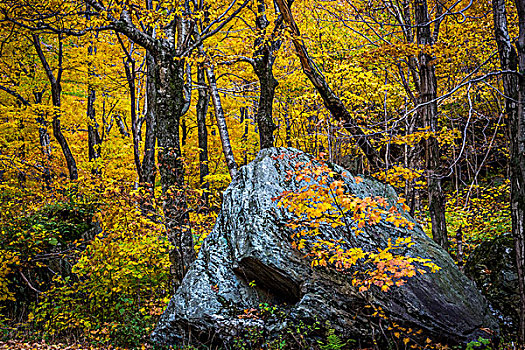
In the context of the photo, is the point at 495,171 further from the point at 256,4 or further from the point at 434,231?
the point at 256,4

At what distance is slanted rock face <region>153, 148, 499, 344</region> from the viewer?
4523mm

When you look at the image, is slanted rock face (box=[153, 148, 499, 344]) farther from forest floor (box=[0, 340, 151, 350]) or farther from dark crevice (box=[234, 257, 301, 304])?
forest floor (box=[0, 340, 151, 350])

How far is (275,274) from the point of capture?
485 cm

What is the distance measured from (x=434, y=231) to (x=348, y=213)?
7.03ft

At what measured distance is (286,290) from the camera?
4949 mm

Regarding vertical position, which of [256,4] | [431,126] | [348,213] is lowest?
[348,213]

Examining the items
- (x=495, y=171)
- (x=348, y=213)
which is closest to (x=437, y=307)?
(x=348, y=213)

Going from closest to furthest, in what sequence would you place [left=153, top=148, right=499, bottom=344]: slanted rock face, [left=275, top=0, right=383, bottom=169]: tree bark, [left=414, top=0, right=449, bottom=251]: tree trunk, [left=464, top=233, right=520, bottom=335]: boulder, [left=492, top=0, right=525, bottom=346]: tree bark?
[left=492, top=0, right=525, bottom=346]: tree bark, [left=153, top=148, right=499, bottom=344]: slanted rock face, [left=464, top=233, right=520, bottom=335]: boulder, [left=414, top=0, right=449, bottom=251]: tree trunk, [left=275, top=0, right=383, bottom=169]: tree bark

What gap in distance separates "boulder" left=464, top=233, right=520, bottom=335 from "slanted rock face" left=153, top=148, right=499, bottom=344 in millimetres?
607

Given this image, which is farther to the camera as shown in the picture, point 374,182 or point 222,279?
point 374,182

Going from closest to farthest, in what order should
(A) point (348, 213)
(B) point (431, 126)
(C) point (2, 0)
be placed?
1. (A) point (348, 213)
2. (B) point (431, 126)
3. (C) point (2, 0)

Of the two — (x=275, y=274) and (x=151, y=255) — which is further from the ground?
(x=275, y=274)

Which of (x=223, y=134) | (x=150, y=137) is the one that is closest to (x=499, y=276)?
(x=223, y=134)

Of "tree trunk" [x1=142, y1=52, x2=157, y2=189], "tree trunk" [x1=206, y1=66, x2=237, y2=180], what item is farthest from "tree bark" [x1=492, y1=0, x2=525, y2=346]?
"tree trunk" [x1=142, y1=52, x2=157, y2=189]
